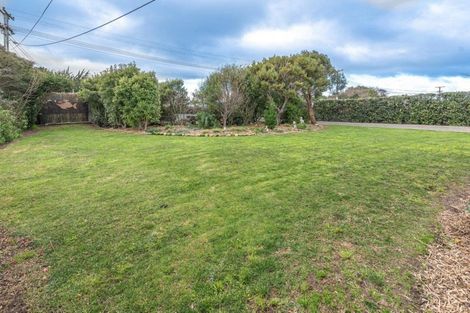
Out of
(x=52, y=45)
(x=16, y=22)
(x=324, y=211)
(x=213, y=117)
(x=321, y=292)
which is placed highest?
(x=16, y=22)

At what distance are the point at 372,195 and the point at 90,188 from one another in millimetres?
4382

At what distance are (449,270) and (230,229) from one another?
2083 mm

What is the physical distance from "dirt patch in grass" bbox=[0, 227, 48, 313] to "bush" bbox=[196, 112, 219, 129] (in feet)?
35.0

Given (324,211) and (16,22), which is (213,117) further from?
(16,22)

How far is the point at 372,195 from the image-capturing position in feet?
13.4

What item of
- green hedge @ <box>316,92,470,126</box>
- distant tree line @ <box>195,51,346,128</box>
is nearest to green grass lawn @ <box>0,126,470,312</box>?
distant tree line @ <box>195,51,346,128</box>

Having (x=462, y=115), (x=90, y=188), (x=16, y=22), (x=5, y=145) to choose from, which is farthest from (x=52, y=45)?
(x=462, y=115)

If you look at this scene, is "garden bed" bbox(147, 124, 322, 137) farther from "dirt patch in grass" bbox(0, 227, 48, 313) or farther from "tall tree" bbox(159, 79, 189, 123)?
"dirt patch in grass" bbox(0, 227, 48, 313)

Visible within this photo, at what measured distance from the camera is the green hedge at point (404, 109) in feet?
49.1

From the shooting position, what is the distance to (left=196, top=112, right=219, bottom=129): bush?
44.7 ft

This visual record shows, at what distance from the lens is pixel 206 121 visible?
44.7 feet

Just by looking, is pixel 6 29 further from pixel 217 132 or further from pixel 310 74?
pixel 310 74

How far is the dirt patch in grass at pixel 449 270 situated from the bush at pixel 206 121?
35.8 feet

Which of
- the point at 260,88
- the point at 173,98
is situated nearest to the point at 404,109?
the point at 260,88
